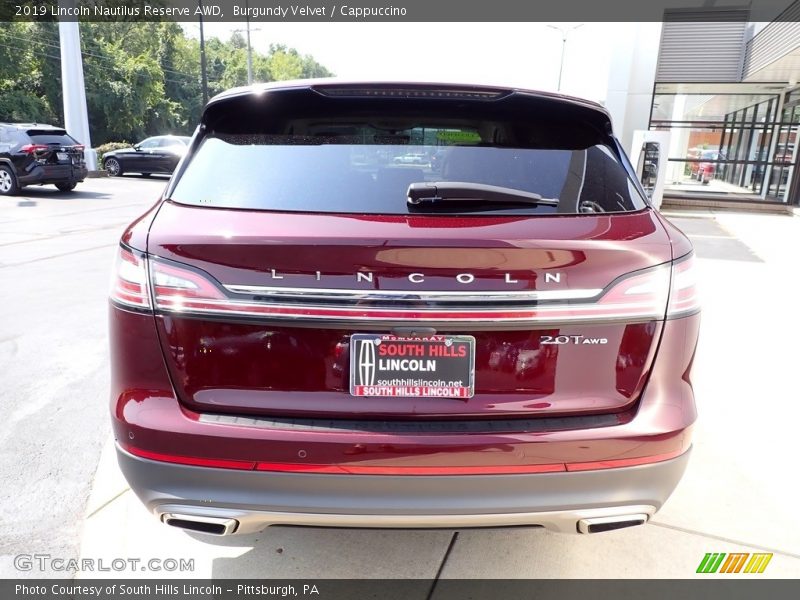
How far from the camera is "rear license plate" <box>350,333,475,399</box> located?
172 cm

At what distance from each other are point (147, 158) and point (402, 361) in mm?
23173

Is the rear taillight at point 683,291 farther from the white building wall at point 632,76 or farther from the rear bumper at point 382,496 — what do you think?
the white building wall at point 632,76

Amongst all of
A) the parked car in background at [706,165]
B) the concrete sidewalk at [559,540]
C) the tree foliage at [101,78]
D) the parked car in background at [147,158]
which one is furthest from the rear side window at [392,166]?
the tree foliage at [101,78]

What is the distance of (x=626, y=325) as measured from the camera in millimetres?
1785

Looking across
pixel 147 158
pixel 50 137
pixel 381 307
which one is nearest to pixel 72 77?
pixel 147 158

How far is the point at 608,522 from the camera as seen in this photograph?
1.87 meters

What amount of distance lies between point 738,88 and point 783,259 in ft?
35.9

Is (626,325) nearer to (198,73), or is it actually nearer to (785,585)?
(785,585)

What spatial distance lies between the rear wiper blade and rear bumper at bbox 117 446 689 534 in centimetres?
84

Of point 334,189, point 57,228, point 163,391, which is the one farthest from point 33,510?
point 57,228

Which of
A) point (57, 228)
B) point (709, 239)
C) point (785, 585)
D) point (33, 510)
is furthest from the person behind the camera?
point (709, 239)

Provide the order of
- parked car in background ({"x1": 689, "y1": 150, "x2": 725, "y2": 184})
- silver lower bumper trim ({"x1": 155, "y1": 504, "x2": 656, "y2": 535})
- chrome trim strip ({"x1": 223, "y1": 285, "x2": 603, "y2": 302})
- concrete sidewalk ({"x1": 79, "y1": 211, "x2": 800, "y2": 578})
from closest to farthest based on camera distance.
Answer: chrome trim strip ({"x1": 223, "y1": 285, "x2": 603, "y2": 302})
silver lower bumper trim ({"x1": 155, "y1": 504, "x2": 656, "y2": 535})
concrete sidewalk ({"x1": 79, "y1": 211, "x2": 800, "y2": 578})
parked car in background ({"x1": 689, "y1": 150, "x2": 725, "y2": 184})

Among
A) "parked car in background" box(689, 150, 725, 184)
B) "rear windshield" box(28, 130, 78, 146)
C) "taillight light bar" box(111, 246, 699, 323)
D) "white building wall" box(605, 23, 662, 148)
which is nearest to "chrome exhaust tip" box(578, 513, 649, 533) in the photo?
"taillight light bar" box(111, 246, 699, 323)

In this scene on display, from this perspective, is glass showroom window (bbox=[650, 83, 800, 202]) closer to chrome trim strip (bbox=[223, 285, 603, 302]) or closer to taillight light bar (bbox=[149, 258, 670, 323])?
taillight light bar (bbox=[149, 258, 670, 323])
